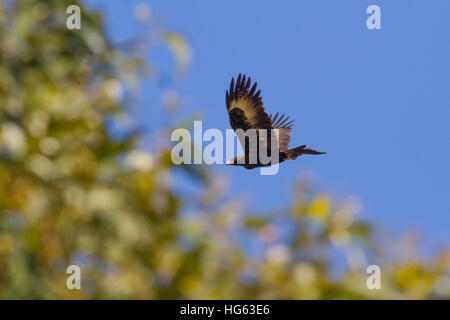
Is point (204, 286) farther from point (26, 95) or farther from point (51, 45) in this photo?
point (51, 45)

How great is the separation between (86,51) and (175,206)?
65cm

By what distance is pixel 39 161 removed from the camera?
93 centimetres

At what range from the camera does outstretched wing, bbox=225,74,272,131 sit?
293 cm

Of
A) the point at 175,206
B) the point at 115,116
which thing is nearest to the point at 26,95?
the point at 115,116

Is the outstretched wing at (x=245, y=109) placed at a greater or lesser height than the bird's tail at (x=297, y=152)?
greater

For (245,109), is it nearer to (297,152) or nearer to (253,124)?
(253,124)

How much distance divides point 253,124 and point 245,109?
0.24ft

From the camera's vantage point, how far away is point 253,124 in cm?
293

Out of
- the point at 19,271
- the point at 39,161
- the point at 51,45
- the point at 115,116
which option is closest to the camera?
the point at 19,271

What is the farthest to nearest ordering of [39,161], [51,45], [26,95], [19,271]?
[51,45]
[26,95]
[39,161]
[19,271]

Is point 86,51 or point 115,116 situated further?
point 86,51

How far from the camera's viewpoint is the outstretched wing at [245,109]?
2928 mm

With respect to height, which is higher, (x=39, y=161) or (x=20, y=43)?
(x=20, y=43)
